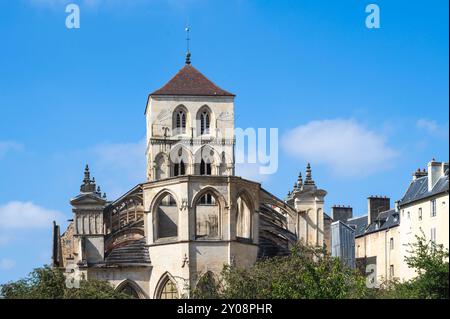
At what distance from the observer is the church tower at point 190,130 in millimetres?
90188

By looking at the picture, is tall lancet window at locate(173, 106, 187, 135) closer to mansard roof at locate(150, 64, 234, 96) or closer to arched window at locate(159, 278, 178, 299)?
mansard roof at locate(150, 64, 234, 96)

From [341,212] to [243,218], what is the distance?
78.8 ft

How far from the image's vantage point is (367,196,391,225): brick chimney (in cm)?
8275

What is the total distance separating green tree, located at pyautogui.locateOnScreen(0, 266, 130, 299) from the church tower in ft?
94.3

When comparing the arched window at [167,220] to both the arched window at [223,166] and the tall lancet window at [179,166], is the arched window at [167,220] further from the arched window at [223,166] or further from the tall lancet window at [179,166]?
the arched window at [223,166]

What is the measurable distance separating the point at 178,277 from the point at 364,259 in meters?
18.2

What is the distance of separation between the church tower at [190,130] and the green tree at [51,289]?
28.7m

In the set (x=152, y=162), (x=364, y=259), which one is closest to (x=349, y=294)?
(x=364, y=259)

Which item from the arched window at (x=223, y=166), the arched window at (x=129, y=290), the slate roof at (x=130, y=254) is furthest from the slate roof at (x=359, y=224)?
the arched window at (x=129, y=290)

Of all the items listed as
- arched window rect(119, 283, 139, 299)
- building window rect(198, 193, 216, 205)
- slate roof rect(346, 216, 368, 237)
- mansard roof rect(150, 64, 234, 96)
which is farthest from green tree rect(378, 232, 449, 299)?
mansard roof rect(150, 64, 234, 96)

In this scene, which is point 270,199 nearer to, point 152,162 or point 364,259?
point 364,259

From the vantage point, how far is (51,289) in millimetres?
56969

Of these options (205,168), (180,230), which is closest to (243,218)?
(180,230)
